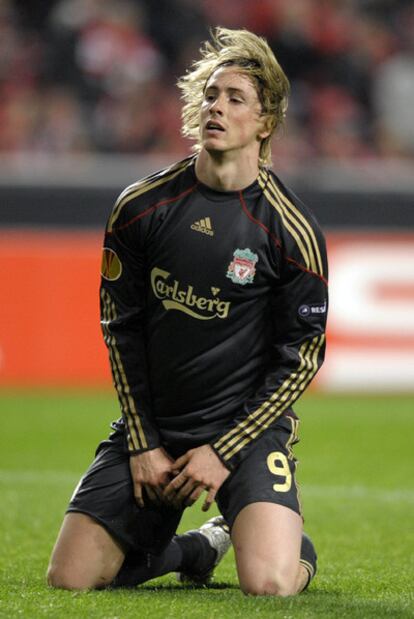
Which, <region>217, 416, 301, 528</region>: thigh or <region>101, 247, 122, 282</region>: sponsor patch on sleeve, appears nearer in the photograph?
<region>217, 416, 301, 528</region>: thigh

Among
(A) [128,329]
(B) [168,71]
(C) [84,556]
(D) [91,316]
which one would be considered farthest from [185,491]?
(B) [168,71]

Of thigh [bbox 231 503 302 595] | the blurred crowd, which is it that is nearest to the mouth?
thigh [bbox 231 503 302 595]

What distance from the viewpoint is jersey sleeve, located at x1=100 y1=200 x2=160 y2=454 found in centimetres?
473

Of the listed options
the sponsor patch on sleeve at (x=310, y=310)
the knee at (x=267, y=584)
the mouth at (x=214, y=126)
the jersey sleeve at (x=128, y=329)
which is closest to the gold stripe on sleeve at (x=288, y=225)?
the sponsor patch on sleeve at (x=310, y=310)

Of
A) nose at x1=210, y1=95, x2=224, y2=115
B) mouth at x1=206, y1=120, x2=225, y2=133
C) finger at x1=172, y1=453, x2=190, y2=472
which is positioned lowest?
finger at x1=172, y1=453, x2=190, y2=472

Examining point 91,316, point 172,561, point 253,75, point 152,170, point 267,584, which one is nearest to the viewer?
point 267,584

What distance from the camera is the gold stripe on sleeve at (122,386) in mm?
4738

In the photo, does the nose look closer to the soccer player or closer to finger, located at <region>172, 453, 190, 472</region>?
the soccer player

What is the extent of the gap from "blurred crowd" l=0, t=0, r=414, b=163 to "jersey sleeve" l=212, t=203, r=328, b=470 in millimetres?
7443

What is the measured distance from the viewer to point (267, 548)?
4473 millimetres

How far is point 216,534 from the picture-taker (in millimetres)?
5176

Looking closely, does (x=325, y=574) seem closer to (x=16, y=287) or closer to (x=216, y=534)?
(x=216, y=534)

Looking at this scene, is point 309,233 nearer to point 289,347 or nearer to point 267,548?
point 289,347

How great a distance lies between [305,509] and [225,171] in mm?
2595
